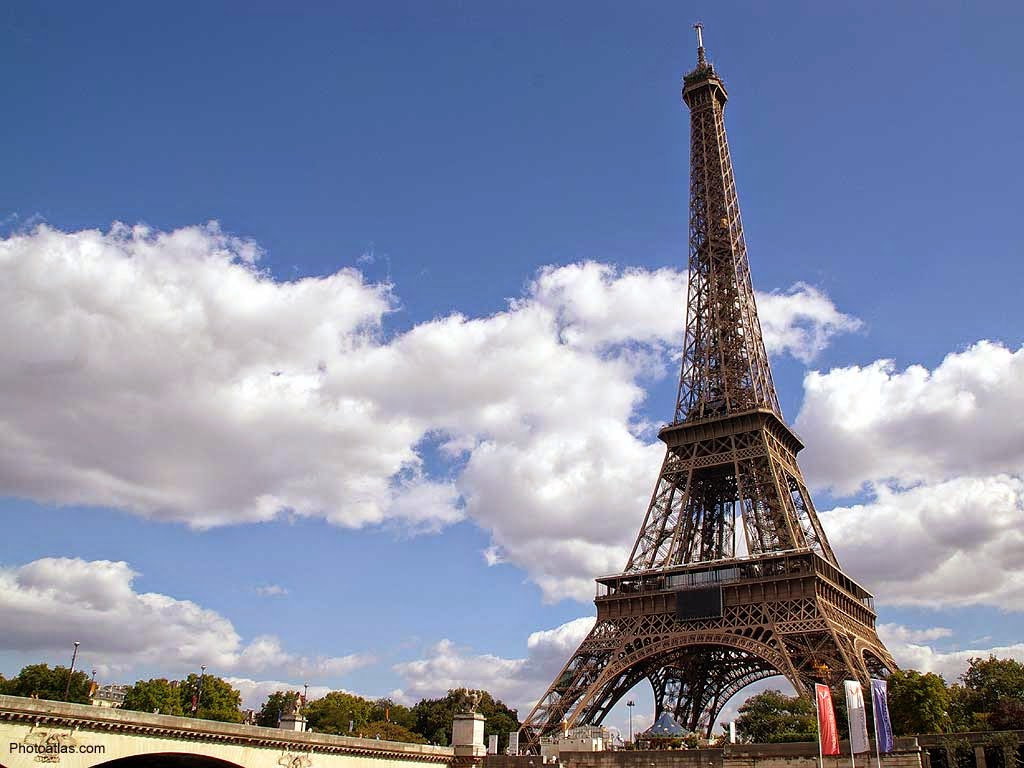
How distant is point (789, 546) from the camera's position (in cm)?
7050

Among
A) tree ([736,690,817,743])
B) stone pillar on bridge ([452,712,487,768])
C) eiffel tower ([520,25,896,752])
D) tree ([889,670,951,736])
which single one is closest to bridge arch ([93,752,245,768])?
stone pillar on bridge ([452,712,487,768])

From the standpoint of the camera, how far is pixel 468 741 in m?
48.9

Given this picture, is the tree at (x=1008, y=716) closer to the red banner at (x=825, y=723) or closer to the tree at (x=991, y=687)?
the tree at (x=991, y=687)

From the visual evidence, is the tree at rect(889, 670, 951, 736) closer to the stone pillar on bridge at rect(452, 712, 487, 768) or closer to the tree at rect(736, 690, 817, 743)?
the tree at rect(736, 690, 817, 743)

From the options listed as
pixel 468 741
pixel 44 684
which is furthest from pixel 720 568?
pixel 44 684

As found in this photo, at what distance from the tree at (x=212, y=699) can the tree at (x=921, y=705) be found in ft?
199

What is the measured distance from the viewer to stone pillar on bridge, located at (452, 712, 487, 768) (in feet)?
157

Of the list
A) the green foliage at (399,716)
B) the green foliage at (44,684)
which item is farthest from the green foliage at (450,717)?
the green foliage at (44,684)

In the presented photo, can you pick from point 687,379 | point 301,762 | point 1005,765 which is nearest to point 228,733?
point 301,762

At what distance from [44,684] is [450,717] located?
45.6 m

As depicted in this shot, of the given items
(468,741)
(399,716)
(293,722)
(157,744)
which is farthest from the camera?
(399,716)

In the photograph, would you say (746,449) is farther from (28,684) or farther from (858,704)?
(28,684)

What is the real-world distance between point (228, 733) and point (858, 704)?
27.6m

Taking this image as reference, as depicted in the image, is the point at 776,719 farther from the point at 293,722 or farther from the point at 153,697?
the point at 153,697
